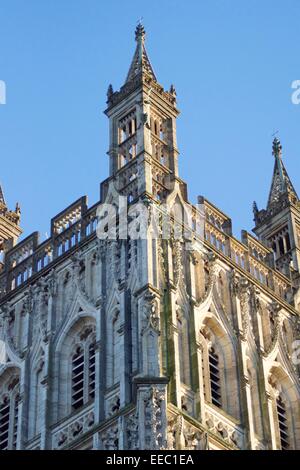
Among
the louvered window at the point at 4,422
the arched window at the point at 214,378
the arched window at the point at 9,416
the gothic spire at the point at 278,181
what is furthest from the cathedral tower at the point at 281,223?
the louvered window at the point at 4,422

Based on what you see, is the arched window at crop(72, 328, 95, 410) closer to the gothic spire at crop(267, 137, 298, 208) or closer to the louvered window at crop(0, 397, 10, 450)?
the louvered window at crop(0, 397, 10, 450)

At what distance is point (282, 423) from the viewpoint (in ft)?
171

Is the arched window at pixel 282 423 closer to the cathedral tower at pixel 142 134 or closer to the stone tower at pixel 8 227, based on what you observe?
the cathedral tower at pixel 142 134

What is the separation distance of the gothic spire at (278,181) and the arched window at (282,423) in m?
10.3

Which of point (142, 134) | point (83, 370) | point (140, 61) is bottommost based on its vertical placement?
point (83, 370)

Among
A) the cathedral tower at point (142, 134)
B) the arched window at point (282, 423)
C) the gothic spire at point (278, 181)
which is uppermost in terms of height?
the gothic spire at point (278, 181)

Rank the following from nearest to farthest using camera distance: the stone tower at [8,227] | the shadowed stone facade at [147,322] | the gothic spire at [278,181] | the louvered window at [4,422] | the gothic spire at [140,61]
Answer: the shadowed stone facade at [147,322], the louvered window at [4,422], the gothic spire at [140,61], the stone tower at [8,227], the gothic spire at [278,181]

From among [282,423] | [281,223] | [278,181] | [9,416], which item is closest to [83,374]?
[9,416]

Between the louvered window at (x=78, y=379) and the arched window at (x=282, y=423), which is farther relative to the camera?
the arched window at (x=282, y=423)

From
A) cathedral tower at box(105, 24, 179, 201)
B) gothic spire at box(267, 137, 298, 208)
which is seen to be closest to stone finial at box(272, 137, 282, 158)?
gothic spire at box(267, 137, 298, 208)

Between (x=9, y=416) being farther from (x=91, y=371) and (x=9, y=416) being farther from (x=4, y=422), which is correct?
(x=91, y=371)

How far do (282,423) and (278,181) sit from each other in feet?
40.6

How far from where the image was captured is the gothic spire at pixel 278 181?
61.5m
